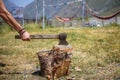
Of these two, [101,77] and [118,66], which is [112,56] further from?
[101,77]

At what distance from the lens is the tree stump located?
6586mm

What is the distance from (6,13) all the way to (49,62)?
8.20ft

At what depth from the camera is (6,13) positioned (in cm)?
438

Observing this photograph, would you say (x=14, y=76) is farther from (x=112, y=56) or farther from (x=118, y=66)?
(x=112, y=56)

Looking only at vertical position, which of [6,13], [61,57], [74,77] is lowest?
[74,77]

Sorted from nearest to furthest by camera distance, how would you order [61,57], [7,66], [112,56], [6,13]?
[6,13] < [61,57] < [7,66] < [112,56]

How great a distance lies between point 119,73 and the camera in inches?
270

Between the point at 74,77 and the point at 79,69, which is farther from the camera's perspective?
the point at 79,69

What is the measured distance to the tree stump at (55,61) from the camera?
659cm

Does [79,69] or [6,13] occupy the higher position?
[6,13]

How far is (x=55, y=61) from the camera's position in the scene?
261 inches

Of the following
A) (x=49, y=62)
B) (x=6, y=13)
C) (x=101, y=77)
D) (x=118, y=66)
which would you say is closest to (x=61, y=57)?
(x=49, y=62)

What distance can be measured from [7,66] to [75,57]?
2184mm

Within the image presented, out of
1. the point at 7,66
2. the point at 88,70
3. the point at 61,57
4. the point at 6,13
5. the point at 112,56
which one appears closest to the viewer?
the point at 6,13
